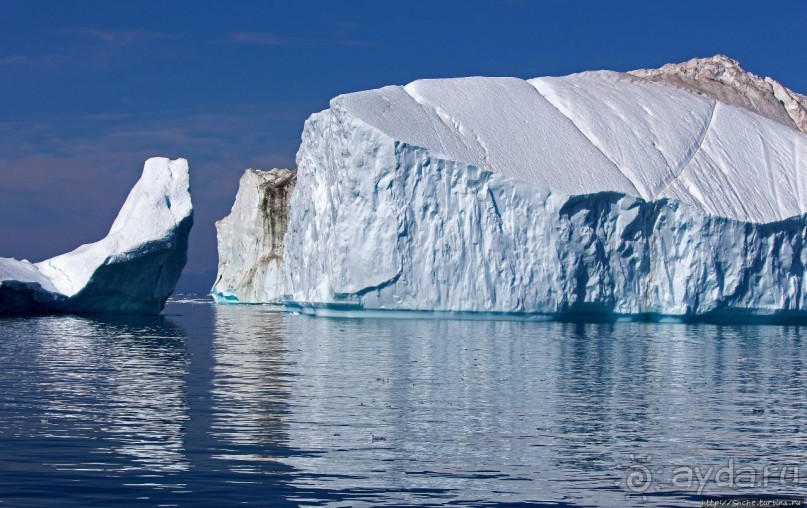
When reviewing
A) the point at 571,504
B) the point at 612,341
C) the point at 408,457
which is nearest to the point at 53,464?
the point at 408,457

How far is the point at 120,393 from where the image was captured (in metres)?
10.3

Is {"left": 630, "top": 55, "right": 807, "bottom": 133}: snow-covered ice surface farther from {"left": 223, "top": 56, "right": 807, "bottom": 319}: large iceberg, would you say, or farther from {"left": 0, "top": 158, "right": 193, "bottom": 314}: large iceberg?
{"left": 0, "top": 158, "right": 193, "bottom": 314}: large iceberg

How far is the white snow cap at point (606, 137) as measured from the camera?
2427 cm

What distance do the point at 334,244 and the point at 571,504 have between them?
19391mm

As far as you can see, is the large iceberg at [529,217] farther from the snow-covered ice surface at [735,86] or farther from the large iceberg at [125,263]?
the snow-covered ice surface at [735,86]

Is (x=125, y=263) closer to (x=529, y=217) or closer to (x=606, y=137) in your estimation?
(x=529, y=217)

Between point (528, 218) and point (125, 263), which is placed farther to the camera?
point (125, 263)

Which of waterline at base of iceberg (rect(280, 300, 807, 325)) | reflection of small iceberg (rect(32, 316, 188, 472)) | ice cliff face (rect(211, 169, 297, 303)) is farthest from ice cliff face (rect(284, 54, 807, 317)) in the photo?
ice cliff face (rect(211, 169, 297, 303))

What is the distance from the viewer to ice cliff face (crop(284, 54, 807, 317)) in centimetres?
2367

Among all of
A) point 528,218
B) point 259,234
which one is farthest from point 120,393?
point 259,234

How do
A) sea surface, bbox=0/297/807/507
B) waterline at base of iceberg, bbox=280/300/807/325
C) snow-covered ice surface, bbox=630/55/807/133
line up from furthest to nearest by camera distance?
snow-covered ice surface, bbox=630/55/807/133
waterline at base of iceberg, bbox=280/300/807/325
sea surface, bbox=0/297/807/507

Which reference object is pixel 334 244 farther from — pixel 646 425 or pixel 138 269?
pixel 646 425

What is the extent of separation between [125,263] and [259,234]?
72.1 ft

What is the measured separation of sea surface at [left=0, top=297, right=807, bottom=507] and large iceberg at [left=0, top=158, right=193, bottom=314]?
10.6 meters
